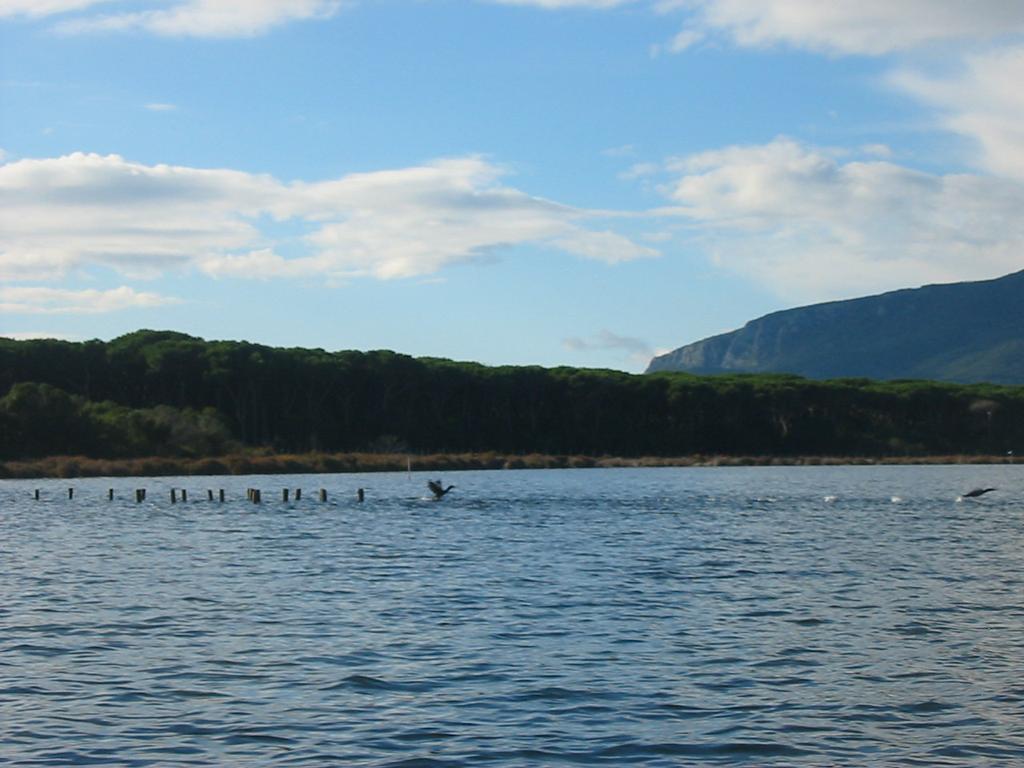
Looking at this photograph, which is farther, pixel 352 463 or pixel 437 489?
pixel 352 463

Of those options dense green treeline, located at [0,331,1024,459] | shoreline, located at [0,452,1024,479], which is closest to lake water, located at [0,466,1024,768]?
shoreline, located at [0,452,1024,479]

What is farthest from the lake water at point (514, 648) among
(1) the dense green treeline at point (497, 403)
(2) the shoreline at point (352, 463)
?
(1) the dense green treeline at point (497, 403)

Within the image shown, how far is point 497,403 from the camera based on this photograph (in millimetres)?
167500

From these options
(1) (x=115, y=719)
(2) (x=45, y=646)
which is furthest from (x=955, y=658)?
(2) (x=45, y=646)

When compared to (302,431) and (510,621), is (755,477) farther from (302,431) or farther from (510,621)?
(510,621)

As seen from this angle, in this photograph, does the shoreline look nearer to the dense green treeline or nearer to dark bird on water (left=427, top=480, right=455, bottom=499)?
the dense green treeline

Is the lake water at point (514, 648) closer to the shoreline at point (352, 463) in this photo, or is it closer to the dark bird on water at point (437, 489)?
the dark bird on water at point (437, 489)

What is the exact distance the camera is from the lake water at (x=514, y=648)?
644 inches

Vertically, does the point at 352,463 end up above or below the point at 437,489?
above

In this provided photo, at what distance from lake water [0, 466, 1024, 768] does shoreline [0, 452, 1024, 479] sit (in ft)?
190

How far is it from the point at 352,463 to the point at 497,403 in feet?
153

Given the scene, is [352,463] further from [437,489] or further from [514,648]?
[514,648]

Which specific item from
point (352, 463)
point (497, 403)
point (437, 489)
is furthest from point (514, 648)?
point (497, 403)

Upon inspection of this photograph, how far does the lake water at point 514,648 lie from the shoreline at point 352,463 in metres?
57.8
